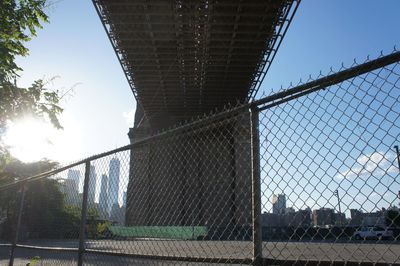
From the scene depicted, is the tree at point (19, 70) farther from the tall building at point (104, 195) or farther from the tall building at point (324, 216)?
the tall building at point (324, 216)

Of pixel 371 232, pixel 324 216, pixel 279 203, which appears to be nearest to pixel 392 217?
pixel 371 232

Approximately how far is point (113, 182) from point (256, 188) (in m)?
2.89

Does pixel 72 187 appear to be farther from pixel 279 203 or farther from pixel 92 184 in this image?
pixel 279 203

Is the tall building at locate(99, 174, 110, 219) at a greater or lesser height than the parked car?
greater

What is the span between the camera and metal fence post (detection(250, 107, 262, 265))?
2.87 meters

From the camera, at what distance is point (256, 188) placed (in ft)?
9.96

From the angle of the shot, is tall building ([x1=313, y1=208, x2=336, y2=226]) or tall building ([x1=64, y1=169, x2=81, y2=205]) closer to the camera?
tall building ([x1=313, y1=208, x2=336, y2=226])

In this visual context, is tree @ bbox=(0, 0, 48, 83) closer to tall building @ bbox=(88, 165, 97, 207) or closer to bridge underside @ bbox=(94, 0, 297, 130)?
tall building @ bbox=(88, 165, 97, 207)

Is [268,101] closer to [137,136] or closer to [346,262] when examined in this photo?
[346,262]

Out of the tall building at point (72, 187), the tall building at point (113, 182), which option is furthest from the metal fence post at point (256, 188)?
the tall building at point (72, 187)

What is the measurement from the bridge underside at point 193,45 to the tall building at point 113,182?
1690 centimetres

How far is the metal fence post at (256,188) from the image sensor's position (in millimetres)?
2871

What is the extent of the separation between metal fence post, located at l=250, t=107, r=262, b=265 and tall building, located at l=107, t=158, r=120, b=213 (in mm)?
2548

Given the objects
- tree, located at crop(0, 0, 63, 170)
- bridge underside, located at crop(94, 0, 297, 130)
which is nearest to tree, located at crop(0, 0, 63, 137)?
tree, located at crop(0, 0, 63, 170)
